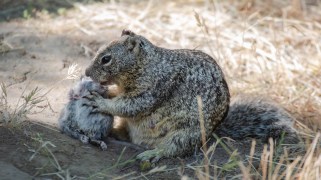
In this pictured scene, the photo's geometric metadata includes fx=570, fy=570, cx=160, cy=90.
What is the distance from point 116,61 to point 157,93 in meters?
0.48

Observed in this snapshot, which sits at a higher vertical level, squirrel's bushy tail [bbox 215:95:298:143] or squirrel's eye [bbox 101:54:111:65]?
squirrel's eye [bbox 101:54:111:65]

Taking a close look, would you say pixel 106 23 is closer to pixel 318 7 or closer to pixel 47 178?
pixel 318 7

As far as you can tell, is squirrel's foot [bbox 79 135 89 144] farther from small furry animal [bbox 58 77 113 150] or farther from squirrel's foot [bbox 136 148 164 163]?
squirrel's foot [bbox 136 148 164 163]

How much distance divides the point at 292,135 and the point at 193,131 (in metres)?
1.05

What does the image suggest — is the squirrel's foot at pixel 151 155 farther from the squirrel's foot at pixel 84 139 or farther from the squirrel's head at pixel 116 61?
the squirrel's head at pixel 116 61

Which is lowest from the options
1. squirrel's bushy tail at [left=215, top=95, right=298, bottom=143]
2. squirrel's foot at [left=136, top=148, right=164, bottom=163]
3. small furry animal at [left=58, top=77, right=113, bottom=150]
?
squirrel's foot at [left=136, top=148, right=164, bottom=163]

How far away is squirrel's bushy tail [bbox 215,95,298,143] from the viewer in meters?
5.61

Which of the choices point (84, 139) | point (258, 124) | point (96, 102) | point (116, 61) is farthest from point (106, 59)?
point (258, 124)

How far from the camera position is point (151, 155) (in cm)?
515

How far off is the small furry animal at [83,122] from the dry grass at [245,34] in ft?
5.20

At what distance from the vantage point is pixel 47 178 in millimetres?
4461

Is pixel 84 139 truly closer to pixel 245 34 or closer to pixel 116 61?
pixel 116 61

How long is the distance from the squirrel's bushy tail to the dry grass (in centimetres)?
21

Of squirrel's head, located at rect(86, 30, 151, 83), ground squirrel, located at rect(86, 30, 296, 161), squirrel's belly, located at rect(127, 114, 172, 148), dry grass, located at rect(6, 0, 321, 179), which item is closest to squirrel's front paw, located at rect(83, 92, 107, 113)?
ground squirrel, located at rect(86, 30, 296, 161)
